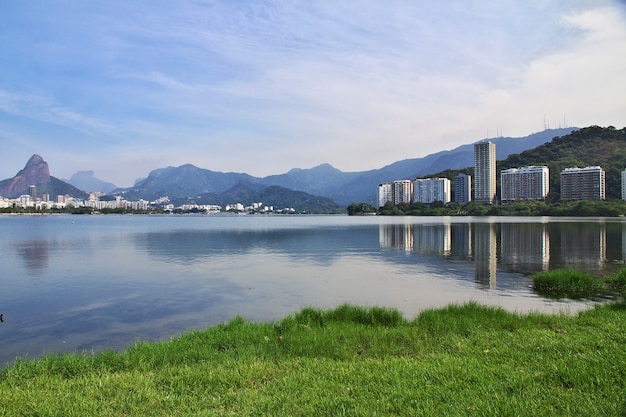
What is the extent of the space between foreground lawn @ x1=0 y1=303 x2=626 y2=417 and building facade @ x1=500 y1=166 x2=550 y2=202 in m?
189

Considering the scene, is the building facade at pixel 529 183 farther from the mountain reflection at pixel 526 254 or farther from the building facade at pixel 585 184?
the mountain reflection at pixel 526 254

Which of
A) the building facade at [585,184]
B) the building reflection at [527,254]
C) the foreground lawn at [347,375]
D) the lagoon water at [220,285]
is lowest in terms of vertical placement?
the building reflection at [527,254]

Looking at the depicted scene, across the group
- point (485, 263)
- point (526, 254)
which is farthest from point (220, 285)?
point (526, 254)

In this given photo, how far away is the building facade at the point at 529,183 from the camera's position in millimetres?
176500

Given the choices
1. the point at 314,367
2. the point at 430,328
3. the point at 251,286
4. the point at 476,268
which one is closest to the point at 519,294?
the point at 476,268

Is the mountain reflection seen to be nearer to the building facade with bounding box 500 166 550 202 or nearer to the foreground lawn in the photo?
the foreground lawn

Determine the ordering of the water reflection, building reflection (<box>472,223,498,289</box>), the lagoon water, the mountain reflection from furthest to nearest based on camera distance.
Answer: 1. the water reflection
2. the mountain reflection
3. building reflection (<box>472,223,498,289</box>)
4. the lagoon water

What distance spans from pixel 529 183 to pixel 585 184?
2530cm

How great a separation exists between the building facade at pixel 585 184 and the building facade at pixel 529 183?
9847 millimetres

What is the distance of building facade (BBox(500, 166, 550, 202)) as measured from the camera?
579ft

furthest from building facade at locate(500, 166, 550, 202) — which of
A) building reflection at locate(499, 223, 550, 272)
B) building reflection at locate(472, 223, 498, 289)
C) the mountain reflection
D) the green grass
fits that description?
the green grass

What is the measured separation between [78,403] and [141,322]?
987cm

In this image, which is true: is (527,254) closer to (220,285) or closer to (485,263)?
(485,263)

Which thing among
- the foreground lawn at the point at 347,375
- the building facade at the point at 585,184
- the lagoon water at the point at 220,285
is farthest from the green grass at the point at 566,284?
the building facade at the point at 585,184
